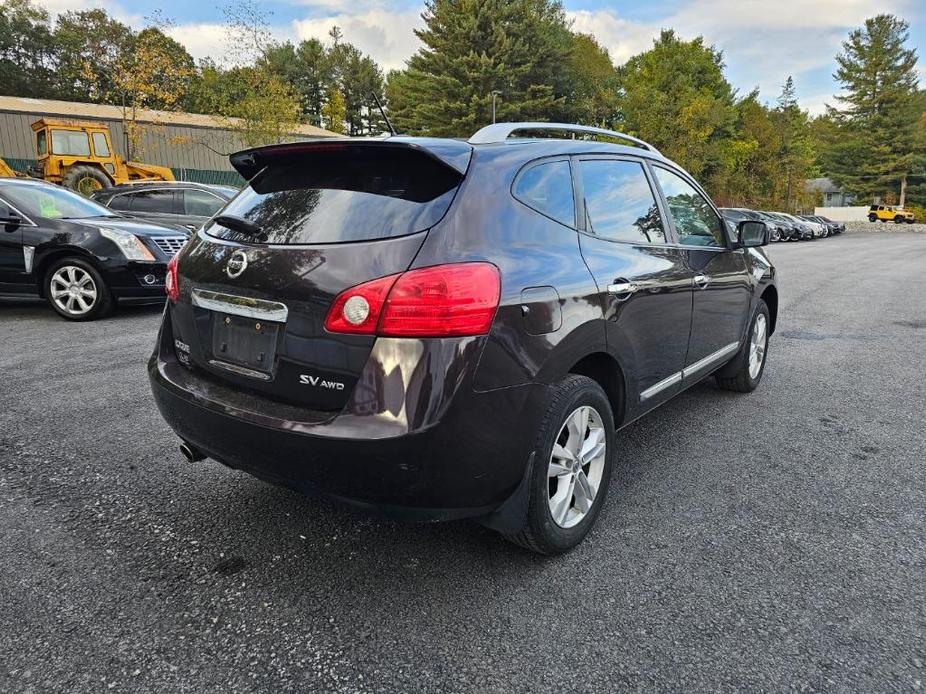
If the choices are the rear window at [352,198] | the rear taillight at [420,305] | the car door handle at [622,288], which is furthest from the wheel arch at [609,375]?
the rear window at [352,198]

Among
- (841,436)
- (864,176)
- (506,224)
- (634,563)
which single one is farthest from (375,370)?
(864,176)

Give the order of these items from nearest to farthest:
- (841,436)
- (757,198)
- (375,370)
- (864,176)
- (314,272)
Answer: (375,370) → (314,272) → (841,436) → (757,198) → (864,176)

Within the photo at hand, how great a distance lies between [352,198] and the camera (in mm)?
2248

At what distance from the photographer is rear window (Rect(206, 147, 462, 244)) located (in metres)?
2.12

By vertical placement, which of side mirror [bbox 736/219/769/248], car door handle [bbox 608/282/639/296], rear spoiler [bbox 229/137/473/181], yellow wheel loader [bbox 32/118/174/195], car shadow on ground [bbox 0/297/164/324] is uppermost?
yellow wheel loader [bbox 32/118/174/195]

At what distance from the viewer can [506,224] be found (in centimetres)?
222

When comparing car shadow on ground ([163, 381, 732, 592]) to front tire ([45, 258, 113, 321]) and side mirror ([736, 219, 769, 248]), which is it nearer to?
side mirror ([736, 219, 769, 248])

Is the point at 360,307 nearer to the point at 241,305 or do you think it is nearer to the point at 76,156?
the point at 241,305

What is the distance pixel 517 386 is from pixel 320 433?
66 cm

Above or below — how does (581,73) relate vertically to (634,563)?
above

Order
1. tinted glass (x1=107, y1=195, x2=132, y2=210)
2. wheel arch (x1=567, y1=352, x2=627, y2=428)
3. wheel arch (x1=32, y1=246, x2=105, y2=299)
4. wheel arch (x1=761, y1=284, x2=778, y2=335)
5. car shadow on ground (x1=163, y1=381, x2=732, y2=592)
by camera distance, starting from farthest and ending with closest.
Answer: tinted glass (x1=107, y1=195, x2=132, y2=210)
wheel arch (x1=32, y1=246, x2=105, y2=299)
wheel arch (x1=761, y1=284, x2=778, y2=335)
wheel arch (x1=567, y1=352, x2=627, y2=428)
car shadow on ground (x1=163, y1=381, x2=732, y2=592)

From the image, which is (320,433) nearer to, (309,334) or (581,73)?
(309,334)

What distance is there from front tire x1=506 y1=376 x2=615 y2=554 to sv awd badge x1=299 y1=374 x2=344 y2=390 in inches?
28.0

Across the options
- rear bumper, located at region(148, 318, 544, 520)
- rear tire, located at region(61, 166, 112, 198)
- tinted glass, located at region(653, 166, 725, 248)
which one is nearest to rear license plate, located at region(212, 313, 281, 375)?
rear bumper, located at region(148, 318, 544, 520)
